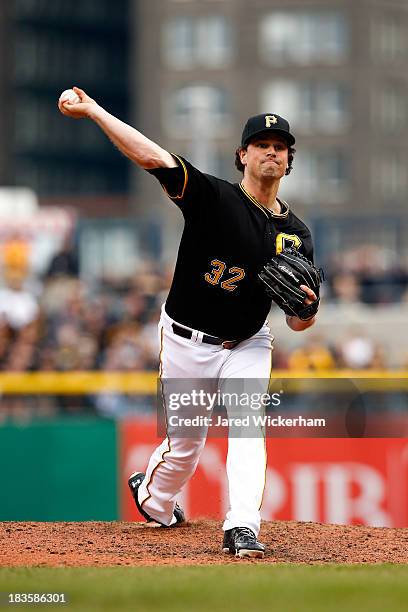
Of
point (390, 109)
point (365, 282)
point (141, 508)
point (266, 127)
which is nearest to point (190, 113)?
point (390, 109)

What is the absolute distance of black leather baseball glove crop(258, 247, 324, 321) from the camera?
21.7 feet

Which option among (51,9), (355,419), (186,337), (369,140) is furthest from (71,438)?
(51,9)

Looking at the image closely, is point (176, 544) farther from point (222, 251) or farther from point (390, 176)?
point (390, 176)

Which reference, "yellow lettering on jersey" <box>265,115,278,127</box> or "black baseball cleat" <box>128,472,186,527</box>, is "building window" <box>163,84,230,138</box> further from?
"yellow lettering on jersey" <box>265,115,278,127</box>

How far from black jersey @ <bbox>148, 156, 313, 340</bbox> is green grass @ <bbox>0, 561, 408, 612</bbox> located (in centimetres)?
129

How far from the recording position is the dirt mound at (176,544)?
6637 millimetres

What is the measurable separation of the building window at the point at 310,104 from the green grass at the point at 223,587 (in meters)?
60.0

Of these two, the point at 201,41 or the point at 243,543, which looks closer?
the point at 243,543

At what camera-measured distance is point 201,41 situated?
2601 inches

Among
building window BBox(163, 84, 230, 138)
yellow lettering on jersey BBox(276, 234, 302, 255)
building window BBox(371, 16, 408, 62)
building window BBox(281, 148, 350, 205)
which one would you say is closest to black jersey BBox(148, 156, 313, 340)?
yellow lettering on jersey BBox(276, 234, 302, 255)

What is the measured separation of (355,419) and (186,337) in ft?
10.5

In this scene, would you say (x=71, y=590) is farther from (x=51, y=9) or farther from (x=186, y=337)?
(x=51, y=9)

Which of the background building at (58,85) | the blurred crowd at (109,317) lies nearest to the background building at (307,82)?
the background building at (58,85)

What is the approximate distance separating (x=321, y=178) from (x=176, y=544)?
59.7 meters
